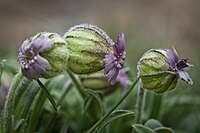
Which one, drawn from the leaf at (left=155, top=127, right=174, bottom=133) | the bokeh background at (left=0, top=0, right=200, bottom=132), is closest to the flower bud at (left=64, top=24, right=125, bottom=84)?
the leaf at (left=155, top=127, right=174, bottom=133)

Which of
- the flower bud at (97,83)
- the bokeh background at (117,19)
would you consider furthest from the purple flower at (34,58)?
the bokeh background at (117,19)

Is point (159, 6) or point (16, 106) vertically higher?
point (159, 6)

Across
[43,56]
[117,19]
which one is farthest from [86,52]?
[117,19]

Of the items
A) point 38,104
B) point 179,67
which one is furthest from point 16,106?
point 179,67

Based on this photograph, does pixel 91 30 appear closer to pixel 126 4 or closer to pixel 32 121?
pixel 32 121

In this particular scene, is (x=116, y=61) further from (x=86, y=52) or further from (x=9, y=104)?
(x=9, y=104)

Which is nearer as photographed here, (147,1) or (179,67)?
(179,67)
